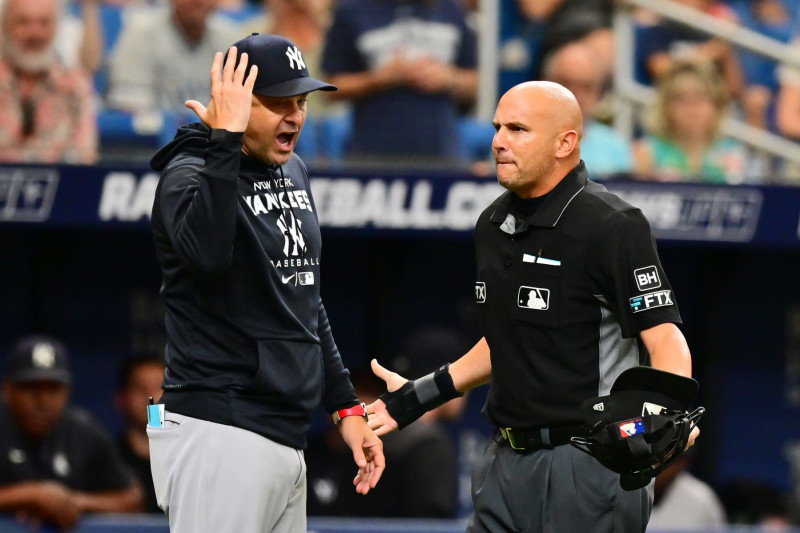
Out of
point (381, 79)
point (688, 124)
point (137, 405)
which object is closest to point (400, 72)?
point (381, 79)

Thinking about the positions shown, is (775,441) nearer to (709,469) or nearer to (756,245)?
(709,469)

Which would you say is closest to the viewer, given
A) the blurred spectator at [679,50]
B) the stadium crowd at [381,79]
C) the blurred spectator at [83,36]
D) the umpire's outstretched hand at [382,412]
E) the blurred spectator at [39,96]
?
the umpire's outstretched hand at [382,412]

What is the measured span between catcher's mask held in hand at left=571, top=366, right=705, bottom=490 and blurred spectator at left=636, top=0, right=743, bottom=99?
13.2 feet

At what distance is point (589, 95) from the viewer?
6828mm

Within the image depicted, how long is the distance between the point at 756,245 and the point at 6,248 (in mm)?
3810

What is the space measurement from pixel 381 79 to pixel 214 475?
11.5 ft

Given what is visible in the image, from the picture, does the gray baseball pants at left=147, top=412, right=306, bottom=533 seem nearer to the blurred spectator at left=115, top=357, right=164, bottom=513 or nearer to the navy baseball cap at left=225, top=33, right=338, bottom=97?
the navy baseball cap at left=225, top=33, right=338, bottom=97

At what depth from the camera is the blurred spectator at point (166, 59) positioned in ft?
22.4

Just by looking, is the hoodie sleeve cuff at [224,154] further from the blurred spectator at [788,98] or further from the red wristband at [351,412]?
the blurred spectator at [788,98]

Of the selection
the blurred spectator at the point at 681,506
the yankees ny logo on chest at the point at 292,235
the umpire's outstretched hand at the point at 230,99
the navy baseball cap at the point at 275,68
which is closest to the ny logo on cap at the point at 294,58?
the navy baseball cap at the point at 275,68

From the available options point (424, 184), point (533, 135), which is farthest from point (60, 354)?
point (533, 135)

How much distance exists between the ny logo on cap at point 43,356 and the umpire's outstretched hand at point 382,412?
8.28 ft

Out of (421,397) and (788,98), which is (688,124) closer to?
(788,98)

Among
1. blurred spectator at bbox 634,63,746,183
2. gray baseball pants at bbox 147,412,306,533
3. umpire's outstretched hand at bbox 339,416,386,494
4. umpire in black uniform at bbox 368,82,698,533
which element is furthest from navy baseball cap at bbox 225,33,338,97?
blurred spectator at bbox 634,63,746,183
